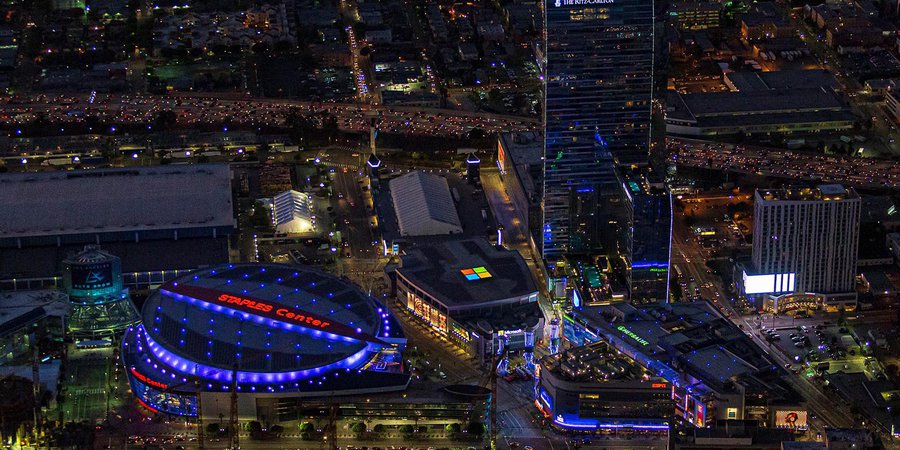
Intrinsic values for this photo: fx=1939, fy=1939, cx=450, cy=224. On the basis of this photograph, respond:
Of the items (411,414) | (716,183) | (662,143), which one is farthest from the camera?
(716,183)

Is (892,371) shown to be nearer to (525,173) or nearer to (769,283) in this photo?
(769,283)

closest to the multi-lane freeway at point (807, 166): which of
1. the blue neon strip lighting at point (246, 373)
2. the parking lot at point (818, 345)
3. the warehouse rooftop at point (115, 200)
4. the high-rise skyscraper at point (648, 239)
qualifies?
the high-rise skyscraper at point (648, 239)

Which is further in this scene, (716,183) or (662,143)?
(716,183)

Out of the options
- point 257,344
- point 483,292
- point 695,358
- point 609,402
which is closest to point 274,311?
point 257,344

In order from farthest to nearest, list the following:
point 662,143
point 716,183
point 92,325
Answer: point 716,183
point 662,143
point 92,325

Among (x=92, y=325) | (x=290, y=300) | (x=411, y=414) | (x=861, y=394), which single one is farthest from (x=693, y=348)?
(x=92, y=325)

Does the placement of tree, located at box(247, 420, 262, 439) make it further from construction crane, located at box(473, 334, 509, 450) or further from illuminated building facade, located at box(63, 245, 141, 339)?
illuminated building facade, located at box(63, 245, 141, 339)

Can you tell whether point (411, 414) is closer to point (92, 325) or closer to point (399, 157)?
point (92, 325)
